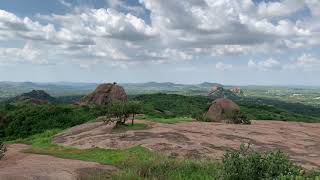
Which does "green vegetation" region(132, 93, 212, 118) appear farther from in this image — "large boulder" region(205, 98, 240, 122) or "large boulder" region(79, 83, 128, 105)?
"large boulder" region(205, 98, 240, 122)

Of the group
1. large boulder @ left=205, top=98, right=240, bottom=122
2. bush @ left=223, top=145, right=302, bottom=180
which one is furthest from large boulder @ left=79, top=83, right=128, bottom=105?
bush @ left=223, top=145, right=302, bottom=180

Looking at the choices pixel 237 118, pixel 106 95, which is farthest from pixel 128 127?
pixel 106 95

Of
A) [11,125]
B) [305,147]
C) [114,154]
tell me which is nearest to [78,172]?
[114,154]

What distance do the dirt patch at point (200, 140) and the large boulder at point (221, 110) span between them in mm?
13627

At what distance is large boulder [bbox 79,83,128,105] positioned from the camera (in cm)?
8694

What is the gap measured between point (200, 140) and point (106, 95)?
5559 centimetres

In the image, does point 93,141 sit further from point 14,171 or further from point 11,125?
point 11,125

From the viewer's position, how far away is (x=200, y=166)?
2342cm

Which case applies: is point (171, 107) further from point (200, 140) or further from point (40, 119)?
point (200, 140)

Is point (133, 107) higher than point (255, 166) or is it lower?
higher

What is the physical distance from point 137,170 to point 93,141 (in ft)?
49.5

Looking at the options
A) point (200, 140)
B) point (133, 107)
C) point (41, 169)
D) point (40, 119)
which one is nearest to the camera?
point (41, 169)

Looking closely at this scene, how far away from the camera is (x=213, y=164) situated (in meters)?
24.0

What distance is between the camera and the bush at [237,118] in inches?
2200
